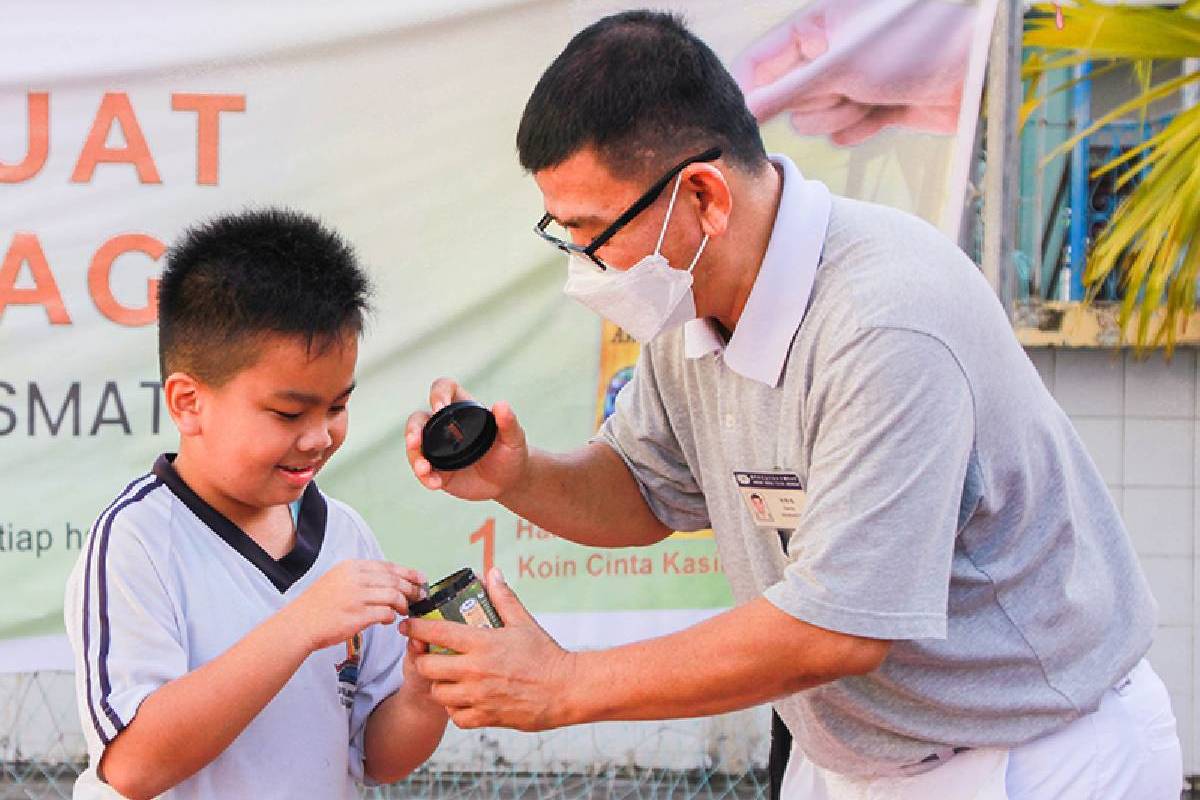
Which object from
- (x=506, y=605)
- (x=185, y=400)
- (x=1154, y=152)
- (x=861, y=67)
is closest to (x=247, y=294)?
(x=185, y=400)

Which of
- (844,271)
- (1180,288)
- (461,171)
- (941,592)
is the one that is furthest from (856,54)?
(941,592)

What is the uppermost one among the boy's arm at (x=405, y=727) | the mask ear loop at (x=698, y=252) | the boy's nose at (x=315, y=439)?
the mask ear loop at (x=698, y=252)

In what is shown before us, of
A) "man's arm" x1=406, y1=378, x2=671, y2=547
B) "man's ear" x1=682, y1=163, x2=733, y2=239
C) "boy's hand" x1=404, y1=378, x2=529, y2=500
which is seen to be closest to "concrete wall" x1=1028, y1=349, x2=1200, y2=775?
"man's arm" x1=406, y1=378, x2=671, y2=547

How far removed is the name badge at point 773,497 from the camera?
7.13ft

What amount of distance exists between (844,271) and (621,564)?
188 cm

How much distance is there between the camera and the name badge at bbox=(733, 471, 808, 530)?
2172 millimetres

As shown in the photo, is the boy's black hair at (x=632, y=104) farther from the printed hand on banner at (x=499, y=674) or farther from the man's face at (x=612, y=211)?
the printed hand on banner at (x=499, y=674)

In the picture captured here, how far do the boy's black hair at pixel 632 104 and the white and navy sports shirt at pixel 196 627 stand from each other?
647 millimetres

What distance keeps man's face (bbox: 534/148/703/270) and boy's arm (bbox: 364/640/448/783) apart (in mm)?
625

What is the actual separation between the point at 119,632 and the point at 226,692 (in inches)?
6.2

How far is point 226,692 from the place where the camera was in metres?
1.96

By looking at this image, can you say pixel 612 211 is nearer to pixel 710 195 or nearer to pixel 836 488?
pixel 710 195

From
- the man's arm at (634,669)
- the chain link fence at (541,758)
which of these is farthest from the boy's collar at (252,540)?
the chain link fence at (541,758)

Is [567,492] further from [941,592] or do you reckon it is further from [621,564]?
[621,564]
